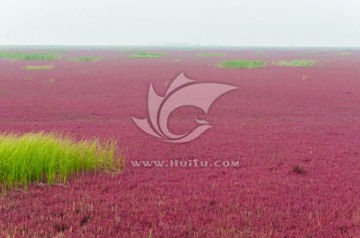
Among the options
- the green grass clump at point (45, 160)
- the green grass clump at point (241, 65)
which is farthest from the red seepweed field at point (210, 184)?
the green grass clump at point (241, 65)

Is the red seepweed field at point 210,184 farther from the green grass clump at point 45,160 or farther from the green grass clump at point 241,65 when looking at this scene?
the green grass clump at point 241,65

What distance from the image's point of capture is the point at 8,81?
30.6 metres

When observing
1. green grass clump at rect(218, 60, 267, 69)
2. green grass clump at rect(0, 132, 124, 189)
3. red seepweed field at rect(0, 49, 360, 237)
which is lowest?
red seepweed field at rect(0, 49, 360, 237)

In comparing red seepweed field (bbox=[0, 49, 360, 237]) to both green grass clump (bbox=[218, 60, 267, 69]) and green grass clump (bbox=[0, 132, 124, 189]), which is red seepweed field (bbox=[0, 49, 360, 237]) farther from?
A: green grass clump (bbox=[218, 60, 267, 69])

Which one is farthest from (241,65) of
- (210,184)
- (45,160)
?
(45,160)

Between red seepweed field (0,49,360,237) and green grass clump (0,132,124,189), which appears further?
green grass clump (0,132,124,189)

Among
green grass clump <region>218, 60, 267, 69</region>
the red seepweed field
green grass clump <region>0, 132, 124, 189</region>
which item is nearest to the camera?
the red seepweed field

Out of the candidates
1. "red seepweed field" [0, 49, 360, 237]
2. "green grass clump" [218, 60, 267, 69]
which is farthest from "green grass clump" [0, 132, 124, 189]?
"green grass clump" [218, 60, 267, 69]

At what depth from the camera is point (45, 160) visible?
8102 millimetres

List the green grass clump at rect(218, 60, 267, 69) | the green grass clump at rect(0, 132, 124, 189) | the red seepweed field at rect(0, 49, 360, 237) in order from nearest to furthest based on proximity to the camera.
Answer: the red seepweed field at rect(0, 49, 360, 237) < the green grass clump at rect(0, 132, 124, 189) < the green grass clump at rect(218, 60, 267, 69)

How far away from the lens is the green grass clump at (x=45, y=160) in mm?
7707

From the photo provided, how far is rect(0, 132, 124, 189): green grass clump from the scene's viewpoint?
7707 millimetres

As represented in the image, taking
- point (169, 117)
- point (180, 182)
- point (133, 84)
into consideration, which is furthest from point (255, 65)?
point (180, 182)

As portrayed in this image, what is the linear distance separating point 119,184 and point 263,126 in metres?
8.08
